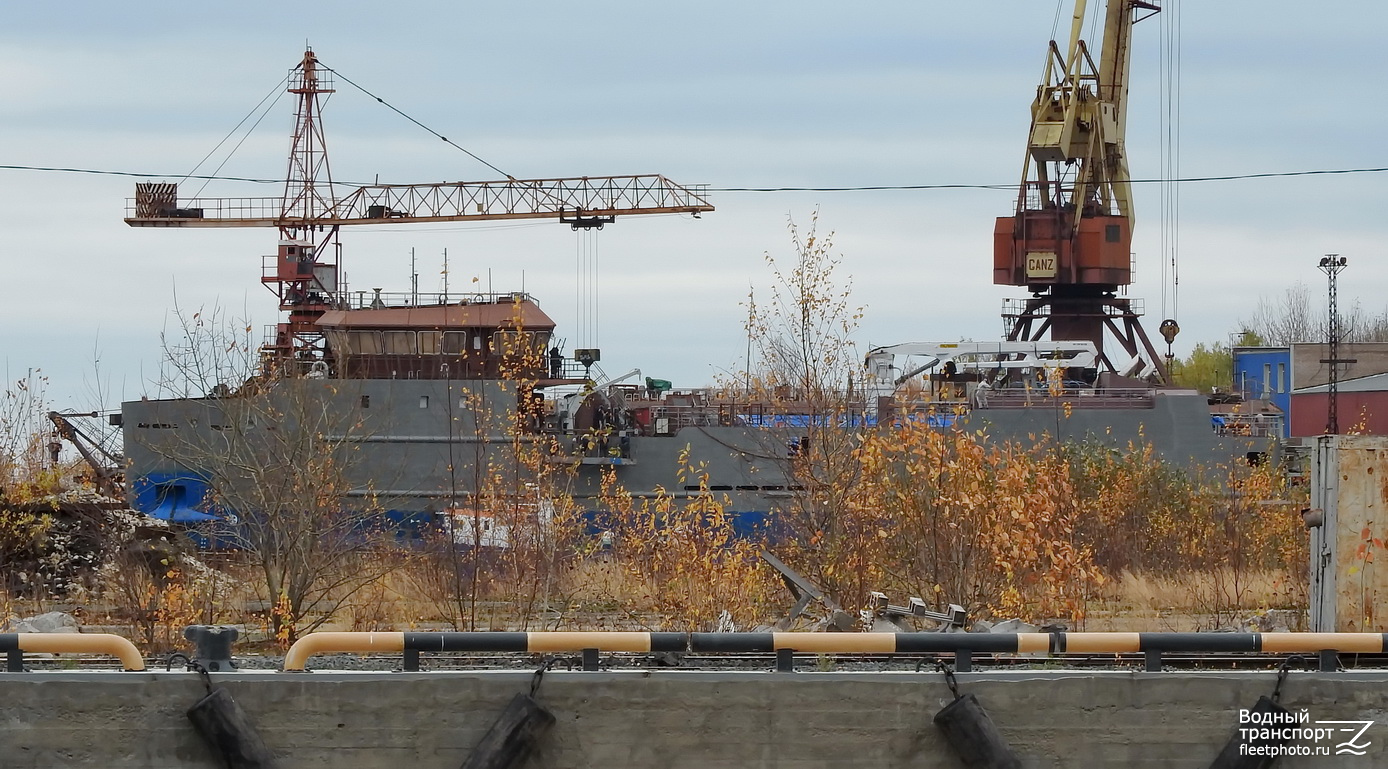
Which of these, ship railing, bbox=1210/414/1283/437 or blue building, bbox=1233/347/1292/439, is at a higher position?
blue building, bbox=1233/347/1292/439

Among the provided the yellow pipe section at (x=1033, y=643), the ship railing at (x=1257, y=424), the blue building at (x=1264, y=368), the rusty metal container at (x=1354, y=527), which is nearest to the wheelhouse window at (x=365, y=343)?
the ship railing at (x=1257, y=424)

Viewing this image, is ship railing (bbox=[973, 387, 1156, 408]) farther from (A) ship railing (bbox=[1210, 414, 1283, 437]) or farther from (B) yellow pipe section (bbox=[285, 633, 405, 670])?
(B) yellow pipe section (bbox=[285, 633, 405, 670])

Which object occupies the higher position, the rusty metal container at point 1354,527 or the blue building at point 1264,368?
the blue building at point 1264,368

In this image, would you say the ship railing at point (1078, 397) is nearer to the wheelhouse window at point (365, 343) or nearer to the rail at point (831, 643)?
the wheelhouse window at point (365, 343)

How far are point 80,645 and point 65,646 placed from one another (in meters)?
0.10

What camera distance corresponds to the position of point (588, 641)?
7.71 metres

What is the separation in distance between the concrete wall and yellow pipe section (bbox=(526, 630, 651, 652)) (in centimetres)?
24

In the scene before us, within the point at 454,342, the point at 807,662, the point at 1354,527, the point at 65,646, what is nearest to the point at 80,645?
the point at 65,646

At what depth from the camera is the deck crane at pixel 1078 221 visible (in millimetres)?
47281

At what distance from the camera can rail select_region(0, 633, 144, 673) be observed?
7.64 m


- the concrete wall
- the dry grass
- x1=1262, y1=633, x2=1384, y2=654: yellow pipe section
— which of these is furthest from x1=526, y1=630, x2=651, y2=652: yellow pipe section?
the dry grass

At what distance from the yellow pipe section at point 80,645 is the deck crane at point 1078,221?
138 feet

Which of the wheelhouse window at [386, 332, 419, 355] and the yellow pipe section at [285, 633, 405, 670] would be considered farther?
the wheelhouse window at [386, 332, 419, 355]

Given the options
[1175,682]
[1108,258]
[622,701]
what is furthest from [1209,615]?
[1108,258]
